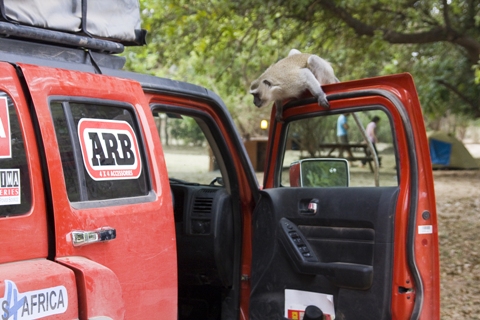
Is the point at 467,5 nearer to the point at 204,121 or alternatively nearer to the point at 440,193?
the point at 440,193

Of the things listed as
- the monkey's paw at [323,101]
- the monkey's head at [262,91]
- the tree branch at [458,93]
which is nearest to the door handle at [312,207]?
the monkey's paw at [323,101]

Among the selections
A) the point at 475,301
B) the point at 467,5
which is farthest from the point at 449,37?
the point at 475,301

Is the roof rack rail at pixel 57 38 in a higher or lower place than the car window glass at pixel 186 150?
higher

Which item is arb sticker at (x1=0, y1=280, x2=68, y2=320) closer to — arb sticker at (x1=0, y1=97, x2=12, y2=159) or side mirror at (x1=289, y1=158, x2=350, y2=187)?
arb sticker at (x1=0, y1=97, x2=12, y2=159)

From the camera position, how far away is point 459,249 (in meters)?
8.27

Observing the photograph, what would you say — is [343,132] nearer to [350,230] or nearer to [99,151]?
[350,230]

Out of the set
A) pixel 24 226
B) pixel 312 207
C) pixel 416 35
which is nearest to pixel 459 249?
pixel 416 35

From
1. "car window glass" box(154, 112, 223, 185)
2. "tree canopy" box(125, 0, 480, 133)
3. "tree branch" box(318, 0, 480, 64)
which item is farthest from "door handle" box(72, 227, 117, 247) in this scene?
"tree branch" box(318, 0, 480, 64)

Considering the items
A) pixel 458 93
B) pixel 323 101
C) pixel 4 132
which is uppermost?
pixel 458 93

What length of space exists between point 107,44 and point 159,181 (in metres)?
0.62

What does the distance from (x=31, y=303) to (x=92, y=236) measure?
353mm

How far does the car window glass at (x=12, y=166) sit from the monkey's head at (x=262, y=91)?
210 cm

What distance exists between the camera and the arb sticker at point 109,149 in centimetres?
242

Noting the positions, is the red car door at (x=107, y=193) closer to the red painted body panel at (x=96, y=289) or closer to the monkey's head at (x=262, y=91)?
the red painted body panel at (x=96, y=289)
